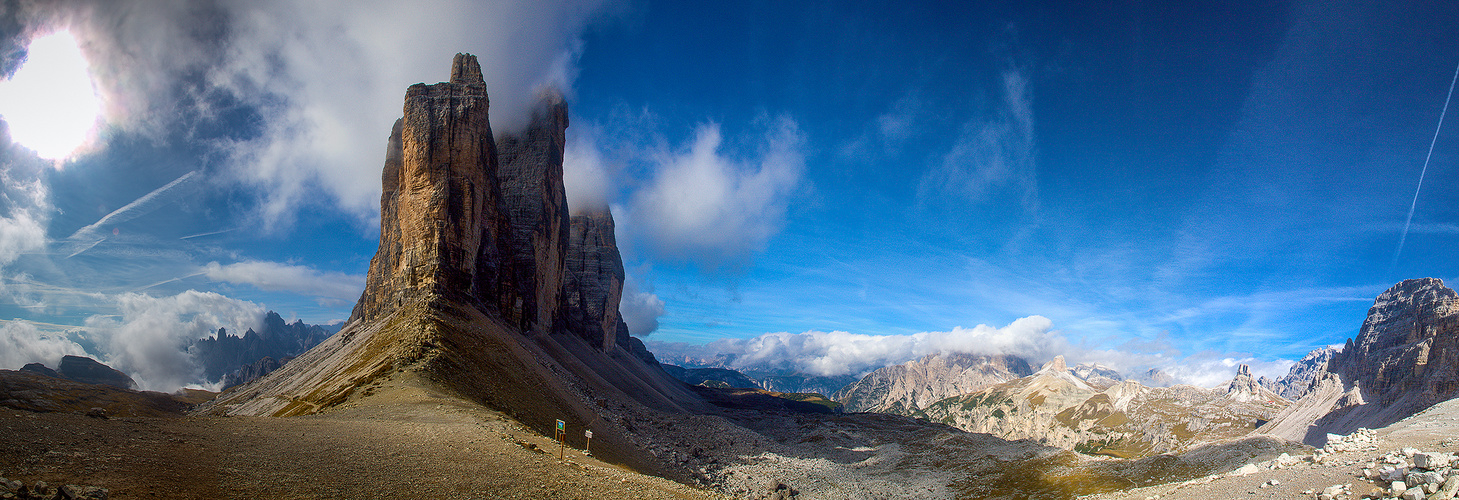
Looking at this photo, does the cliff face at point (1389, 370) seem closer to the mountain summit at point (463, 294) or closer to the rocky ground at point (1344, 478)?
the rocky ground at point (1344, 478)

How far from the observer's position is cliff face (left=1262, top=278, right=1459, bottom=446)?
12281 centimetres

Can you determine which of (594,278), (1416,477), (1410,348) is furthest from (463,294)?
(1410,348)

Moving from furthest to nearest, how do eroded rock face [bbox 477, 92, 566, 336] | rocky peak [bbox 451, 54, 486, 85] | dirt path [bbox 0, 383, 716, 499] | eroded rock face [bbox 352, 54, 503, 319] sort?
eroded rock face [bbox 477, 92, 566, 336] → rocky peak [bbox 451, 54, 486, 85] → eroded rock face [bbox 352, 54, 503, 319] → dirt path [bbox 0, 383, 716, 499]

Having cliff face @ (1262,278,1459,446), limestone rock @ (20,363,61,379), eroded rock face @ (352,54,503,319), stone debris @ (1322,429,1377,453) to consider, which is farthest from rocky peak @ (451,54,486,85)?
cliff face @ (1262,278,1459,446)

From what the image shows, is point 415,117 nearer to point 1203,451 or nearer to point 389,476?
point 389,476

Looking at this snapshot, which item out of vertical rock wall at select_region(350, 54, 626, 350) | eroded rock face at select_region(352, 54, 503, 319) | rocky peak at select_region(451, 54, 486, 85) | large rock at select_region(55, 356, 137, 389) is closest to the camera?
eroded rock face at select_region(352, 54, 503, 319)

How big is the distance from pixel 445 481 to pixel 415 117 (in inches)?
2345

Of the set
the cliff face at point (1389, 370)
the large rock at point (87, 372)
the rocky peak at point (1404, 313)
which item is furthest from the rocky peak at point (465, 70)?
the rocky peak at point (1404, 313)

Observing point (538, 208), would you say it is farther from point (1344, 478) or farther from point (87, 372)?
point (87, 372)

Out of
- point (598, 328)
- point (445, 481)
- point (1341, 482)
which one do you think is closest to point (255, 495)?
point (445, 481)

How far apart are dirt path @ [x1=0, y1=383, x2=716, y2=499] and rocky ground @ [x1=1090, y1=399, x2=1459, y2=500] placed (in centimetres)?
2278

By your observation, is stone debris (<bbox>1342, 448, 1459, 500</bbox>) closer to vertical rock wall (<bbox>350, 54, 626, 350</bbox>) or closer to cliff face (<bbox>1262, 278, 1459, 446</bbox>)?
vertical rock wall (<bbox>350, 54, 626, 350</bbox>)

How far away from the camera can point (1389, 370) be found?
136m

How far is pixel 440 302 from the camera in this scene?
5412 cm
